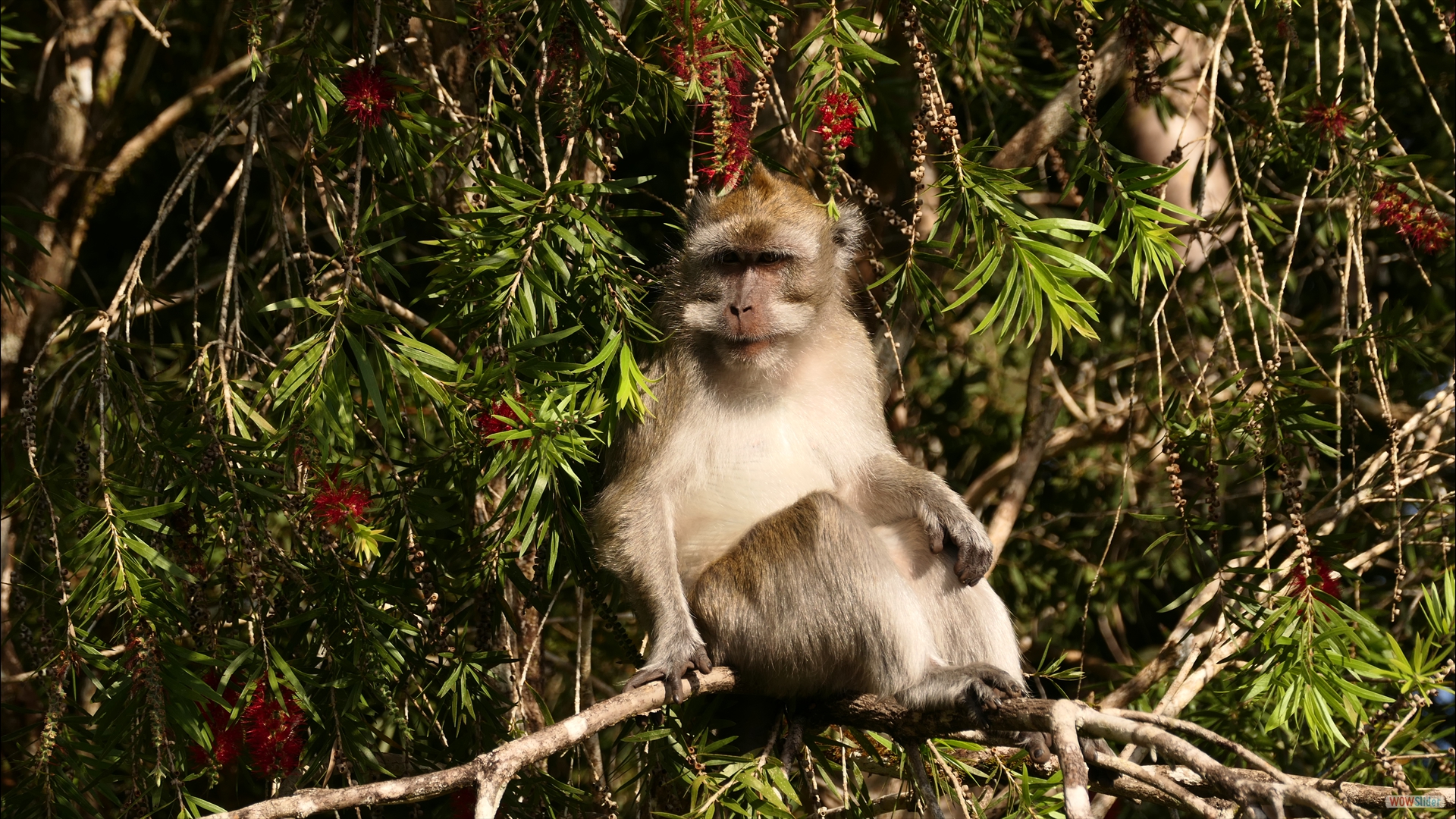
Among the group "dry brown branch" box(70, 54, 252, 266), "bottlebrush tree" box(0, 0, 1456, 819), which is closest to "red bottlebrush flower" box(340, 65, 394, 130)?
"bottlebrush tree" box(0, 0, 1456, 819)

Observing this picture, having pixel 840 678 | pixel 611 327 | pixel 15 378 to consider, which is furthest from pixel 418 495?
pixel 15 378

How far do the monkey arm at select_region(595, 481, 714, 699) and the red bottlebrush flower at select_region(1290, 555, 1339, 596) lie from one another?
1.73 metres

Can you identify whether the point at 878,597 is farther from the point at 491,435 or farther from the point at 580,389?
the point at 491,435

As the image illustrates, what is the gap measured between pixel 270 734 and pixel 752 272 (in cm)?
197

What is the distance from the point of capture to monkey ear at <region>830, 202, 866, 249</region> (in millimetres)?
4398

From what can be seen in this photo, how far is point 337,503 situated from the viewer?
10.4 feet

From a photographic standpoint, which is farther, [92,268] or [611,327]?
[92,268]

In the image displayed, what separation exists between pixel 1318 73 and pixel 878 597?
2153mm

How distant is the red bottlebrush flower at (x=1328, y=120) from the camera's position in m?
3.97

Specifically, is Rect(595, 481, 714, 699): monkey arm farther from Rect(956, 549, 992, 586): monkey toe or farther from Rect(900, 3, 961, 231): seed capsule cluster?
Rect(900, 3, 961, 231): seed capsule cluster

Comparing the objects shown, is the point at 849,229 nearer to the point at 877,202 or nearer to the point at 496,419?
the point at 877,202

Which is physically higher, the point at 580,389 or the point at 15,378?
the point at 580,389

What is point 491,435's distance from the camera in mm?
3018

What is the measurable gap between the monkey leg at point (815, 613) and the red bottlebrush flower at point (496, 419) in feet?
3.32
